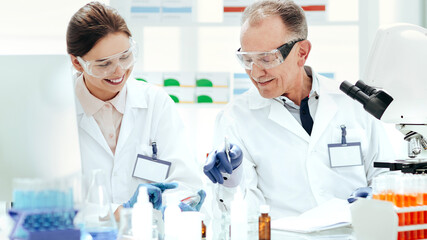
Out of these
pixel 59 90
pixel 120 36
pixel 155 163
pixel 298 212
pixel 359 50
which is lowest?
pixel 298 212

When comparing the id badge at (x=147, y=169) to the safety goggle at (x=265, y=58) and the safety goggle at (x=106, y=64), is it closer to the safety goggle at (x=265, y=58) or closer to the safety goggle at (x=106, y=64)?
the safety goggle at (x=106, y=64)

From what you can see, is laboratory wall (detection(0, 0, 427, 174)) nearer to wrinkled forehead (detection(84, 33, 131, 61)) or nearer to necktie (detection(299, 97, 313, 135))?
necktie (detection(299, 97, 313, 135))

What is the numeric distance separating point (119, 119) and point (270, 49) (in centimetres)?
82

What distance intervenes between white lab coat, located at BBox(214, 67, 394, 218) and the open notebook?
1.38ft

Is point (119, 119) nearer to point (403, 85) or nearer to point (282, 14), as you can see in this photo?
point (282, 14)

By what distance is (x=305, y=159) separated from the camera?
7.62 feet

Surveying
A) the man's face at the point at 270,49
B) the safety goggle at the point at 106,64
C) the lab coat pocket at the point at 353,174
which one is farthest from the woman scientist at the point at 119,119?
the lab coat pocket at the point at 353,174

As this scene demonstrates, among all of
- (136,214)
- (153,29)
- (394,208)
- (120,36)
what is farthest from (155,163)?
(153,29)

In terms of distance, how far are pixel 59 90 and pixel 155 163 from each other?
101cm

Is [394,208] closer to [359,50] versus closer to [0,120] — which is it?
[0,120]

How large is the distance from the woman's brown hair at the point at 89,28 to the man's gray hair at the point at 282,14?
0.62m

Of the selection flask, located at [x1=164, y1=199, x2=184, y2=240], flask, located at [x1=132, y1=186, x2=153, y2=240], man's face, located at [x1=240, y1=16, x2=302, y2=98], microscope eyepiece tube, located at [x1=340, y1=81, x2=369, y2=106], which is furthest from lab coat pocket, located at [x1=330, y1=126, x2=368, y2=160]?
flask, located at [x1=132, y1=186, x2=153, y2=240]

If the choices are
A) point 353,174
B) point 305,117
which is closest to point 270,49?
point 305,117

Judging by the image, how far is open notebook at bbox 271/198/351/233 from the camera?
157 centimetres
